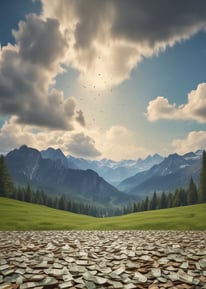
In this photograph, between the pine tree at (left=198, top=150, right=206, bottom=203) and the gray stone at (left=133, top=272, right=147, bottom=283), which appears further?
the pine tree at (left=198, top=150, right=206, bottom=203)

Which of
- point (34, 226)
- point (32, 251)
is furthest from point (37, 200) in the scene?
point (32, 251)

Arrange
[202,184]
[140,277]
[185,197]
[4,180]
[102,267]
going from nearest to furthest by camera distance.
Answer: [140,277], [102,267], [202,184], [4,180], [185,197]

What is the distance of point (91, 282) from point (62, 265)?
2.40 metres

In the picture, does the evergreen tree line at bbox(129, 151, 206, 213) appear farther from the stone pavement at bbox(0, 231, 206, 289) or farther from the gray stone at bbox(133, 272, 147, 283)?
the gray stone at bbox(133, 272, 147, 283)

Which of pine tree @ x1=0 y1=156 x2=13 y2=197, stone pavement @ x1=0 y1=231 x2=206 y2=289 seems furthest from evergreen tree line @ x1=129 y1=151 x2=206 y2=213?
stone pavement @ x1=0 y1=231 x2=206 y2=289

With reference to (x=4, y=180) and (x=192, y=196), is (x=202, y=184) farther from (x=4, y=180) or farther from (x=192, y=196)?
(x=4, y=180)

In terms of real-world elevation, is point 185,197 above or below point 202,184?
below

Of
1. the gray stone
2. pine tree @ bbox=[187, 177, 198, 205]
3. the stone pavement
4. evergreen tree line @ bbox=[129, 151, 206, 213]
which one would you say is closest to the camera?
the stone pavement

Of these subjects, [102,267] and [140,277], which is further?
[102,267]

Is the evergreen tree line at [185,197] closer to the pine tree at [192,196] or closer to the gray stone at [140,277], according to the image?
the pine tree at [192,196]

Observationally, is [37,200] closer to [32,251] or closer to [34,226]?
[34,226]

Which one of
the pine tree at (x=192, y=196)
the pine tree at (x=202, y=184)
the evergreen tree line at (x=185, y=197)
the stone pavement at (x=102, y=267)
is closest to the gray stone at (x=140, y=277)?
the stone pavement at (x=102, y=267)

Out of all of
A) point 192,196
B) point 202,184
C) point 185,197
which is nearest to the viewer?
point 202,184

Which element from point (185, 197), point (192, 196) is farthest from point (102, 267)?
point (185, 197)
